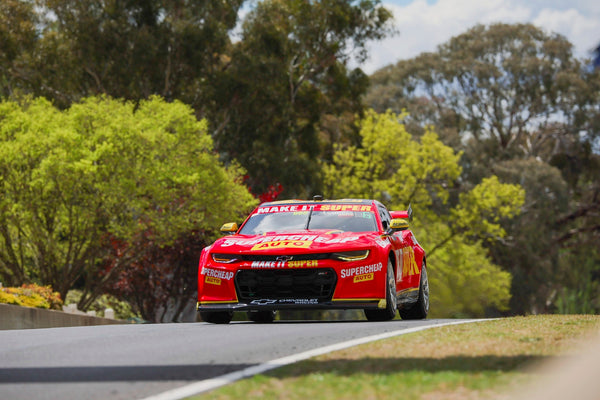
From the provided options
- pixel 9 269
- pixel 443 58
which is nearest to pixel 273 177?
pixel 9 269

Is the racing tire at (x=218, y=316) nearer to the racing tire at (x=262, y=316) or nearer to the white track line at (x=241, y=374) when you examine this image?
the racing tire at (x=262, y=316)

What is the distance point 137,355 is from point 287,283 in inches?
158

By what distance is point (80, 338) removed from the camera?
11219mm

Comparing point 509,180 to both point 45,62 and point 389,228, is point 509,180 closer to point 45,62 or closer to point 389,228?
point 45,62

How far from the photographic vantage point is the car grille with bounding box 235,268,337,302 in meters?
13.0

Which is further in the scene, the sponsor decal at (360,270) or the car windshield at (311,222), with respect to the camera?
the car windshield at (311,222)

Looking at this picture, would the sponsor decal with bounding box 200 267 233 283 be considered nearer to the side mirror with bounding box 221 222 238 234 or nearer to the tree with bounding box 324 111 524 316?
the side mirror with bounding box 221 222 238 234

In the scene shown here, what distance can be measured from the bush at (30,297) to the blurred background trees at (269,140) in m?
6.44

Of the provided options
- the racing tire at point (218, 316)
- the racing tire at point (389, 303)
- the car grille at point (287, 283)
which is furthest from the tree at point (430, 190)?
the car grille at point (287, 283)

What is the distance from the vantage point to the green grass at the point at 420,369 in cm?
661

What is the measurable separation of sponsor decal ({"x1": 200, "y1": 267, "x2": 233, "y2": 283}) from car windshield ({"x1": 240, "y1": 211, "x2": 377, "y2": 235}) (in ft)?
3.66

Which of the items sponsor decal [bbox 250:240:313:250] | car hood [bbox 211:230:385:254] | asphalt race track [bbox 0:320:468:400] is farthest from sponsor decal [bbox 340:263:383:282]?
asphalt race track [bbox 0:320:468:400]

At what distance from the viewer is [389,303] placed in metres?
13.5

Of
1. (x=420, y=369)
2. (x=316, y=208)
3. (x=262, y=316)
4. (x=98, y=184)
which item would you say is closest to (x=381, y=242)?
(x=316, y=208)
